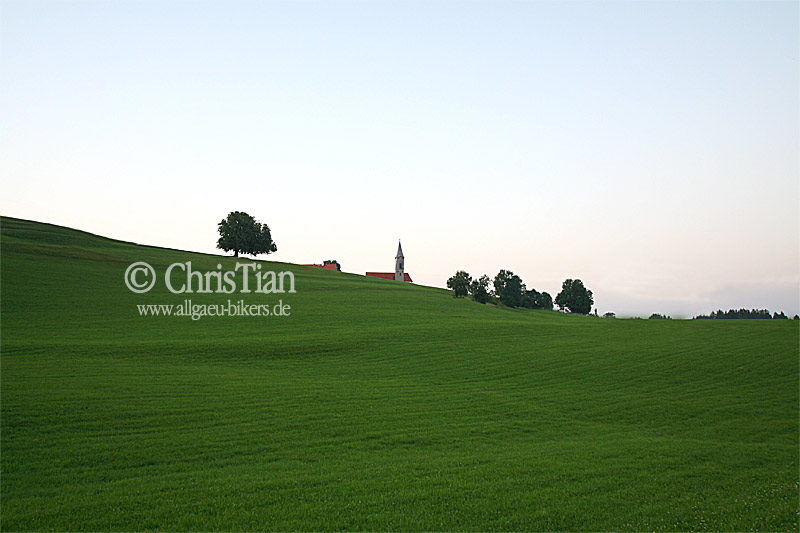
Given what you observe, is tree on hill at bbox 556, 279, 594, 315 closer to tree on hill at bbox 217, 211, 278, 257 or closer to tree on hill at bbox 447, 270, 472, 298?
tree on hill at bbox 447, 270, 472, 298

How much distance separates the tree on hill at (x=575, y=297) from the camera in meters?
109

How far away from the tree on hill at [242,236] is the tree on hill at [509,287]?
163 ft

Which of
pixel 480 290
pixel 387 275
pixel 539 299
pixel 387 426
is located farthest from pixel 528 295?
pixel 387 426

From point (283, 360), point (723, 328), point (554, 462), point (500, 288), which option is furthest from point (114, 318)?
point (500, 288)

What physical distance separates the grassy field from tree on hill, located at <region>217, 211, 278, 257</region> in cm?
6156

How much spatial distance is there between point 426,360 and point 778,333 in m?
29.9

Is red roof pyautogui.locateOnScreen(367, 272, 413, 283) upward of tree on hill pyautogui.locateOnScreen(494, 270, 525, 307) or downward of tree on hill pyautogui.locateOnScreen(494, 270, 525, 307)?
upward

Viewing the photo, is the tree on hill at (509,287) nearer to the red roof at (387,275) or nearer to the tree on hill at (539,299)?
the tree on hill at (539,299)

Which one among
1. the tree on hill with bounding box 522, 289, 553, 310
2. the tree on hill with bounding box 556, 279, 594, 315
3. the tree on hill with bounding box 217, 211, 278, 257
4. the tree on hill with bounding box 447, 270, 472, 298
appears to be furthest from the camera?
the tree on hill with bounding box 522, 289, 553, 310

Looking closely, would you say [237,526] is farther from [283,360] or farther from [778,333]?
[778,333]

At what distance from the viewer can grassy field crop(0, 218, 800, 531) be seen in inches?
439

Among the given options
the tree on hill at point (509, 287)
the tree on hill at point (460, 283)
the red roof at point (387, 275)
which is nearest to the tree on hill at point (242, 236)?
the tree on hill at point (460, 283)

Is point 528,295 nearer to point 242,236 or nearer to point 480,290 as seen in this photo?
point 480,290

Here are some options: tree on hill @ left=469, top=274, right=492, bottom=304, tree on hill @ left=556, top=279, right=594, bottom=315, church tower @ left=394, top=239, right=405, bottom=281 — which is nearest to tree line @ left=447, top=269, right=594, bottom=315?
tree on hill @ left=556, top=279, right=594, bottom=315
